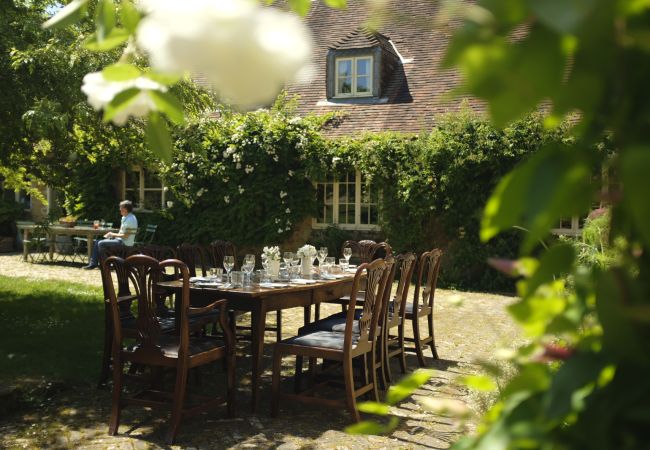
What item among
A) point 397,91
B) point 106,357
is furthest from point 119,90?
point 397,91

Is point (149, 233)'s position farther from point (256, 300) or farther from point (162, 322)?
point (256, 300)

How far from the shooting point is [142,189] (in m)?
17.5

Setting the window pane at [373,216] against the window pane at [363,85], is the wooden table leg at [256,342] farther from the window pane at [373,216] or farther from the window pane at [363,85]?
the window pane at [363,85]

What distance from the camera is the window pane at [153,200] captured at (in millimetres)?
17250

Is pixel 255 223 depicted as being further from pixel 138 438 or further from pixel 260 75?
pixel 260 75

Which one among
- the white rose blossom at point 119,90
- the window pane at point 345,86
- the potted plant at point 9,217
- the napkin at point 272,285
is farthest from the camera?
the potted plant at point 9,217

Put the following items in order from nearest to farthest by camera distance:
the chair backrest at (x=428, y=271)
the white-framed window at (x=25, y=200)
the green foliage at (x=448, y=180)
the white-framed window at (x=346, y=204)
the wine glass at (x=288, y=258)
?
1. the wine glass at (x=288, y=258)
2. the chair backrest at (x=428, y=271)
3. the green foliage at (x=448, y=180)
4. the white-framed window at (x=346, y=204)
5. the white-framed window at (x=25, y=200)

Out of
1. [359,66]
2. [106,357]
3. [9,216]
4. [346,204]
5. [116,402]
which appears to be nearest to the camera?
[116,402]

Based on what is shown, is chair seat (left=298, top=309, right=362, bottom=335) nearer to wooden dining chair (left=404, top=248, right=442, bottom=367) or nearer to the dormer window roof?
wooden dining chair (left=404, top=248, right=442, bottom=367)

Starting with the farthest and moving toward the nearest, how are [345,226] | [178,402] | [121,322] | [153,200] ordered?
1. [153,200]
2. [345,226]
3. [121,322]
4. [178,402]

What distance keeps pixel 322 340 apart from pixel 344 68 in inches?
484

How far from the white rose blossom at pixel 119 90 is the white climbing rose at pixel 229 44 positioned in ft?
0.36

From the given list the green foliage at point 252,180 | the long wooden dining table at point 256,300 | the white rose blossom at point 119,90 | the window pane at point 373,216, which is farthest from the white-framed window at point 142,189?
the white rose blossom at point 119,90

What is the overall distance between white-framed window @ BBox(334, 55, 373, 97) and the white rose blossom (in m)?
15.7
